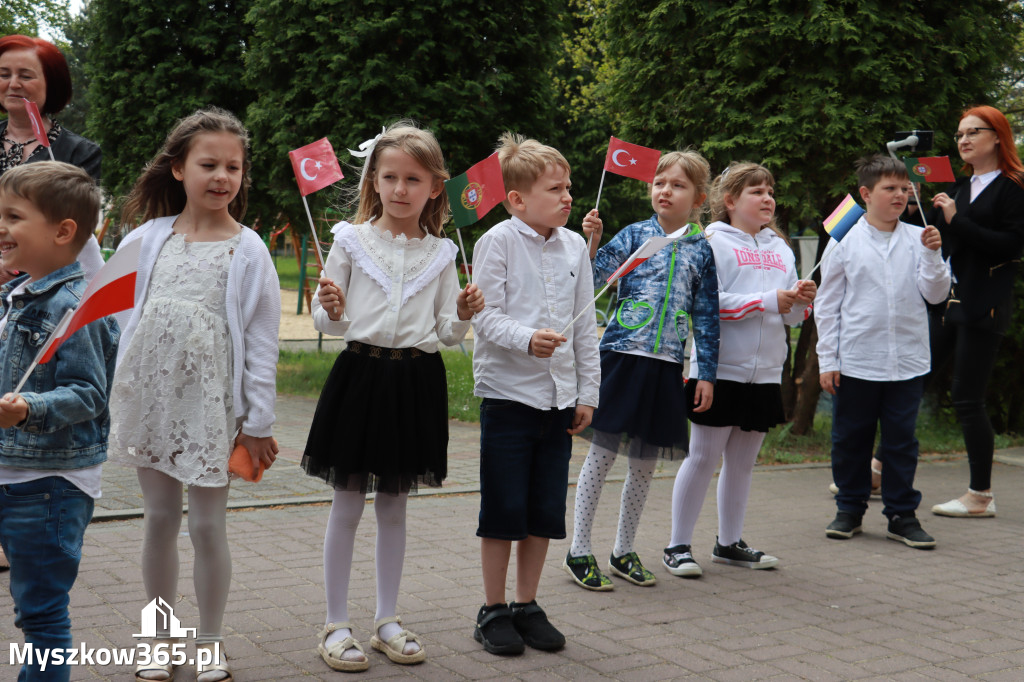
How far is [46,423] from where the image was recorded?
269 centimetres

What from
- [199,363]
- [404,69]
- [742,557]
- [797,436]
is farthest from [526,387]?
[404,69]

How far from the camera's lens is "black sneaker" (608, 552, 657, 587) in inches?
186

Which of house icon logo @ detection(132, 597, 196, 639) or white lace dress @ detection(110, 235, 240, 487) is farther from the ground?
white lace dress @ detection(110, 235, 240, 487)

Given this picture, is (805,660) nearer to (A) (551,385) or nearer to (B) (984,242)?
(A) (551,385)

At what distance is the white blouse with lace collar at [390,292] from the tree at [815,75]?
489 cm

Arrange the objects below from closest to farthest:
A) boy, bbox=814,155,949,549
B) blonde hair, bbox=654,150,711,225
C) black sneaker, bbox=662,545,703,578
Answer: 1. blonde hair, bbox=654,150,711,225
2. black sneaker, bbox=662,545,703,578
3. boy, bbox=814,155,949,549

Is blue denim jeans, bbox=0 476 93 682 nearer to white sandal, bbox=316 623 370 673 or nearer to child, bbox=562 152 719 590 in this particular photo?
white sandal, bbox=316 623 370 673

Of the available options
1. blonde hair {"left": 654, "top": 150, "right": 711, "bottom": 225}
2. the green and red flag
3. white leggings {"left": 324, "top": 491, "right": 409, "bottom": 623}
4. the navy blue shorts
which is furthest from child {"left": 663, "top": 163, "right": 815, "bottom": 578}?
white leggings {"left": 324, "top": 491, "right": 409, "bottom": 623}

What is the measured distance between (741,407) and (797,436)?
4.27 meters

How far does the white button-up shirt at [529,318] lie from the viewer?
12.7 ft

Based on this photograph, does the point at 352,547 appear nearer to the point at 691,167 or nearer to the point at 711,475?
the point at 711,475

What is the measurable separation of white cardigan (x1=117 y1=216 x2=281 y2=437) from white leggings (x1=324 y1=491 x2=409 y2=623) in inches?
20.8

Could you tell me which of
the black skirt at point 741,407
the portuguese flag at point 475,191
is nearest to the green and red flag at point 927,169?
the black skirt at point 741,407

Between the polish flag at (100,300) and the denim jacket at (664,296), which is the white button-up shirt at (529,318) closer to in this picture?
the denim jacket at (664,296)
